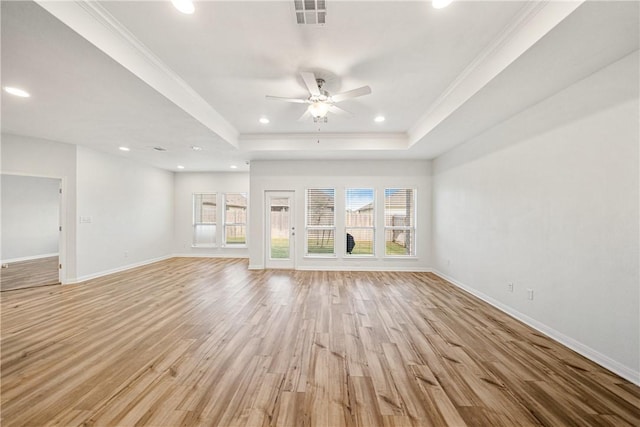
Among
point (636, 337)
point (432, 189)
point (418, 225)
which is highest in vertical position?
point (432, 189)

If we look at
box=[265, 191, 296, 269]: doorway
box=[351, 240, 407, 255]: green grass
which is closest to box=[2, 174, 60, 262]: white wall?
box=[265, 191, 296, 269]: doorway

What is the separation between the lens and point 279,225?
6.30m

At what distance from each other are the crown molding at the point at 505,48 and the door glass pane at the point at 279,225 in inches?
161

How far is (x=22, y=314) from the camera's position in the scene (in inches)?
130

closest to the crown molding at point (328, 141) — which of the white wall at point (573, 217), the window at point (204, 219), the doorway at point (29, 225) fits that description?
the white wall at point (573, 217)

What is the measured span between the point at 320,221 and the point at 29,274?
22.3 feet

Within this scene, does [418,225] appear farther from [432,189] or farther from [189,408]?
[189,408]

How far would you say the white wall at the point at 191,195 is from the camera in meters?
7.85

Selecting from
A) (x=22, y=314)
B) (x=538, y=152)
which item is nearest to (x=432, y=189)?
(x=538, y=152)

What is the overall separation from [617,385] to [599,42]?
285 cm

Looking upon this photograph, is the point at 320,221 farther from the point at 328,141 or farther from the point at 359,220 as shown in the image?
the point at 328,141

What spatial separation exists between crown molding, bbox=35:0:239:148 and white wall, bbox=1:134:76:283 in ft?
11.5

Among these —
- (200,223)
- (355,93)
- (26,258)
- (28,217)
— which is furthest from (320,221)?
(28,217)

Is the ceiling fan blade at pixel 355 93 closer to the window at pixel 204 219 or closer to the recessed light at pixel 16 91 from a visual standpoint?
the recessed light at pixel 16 91
